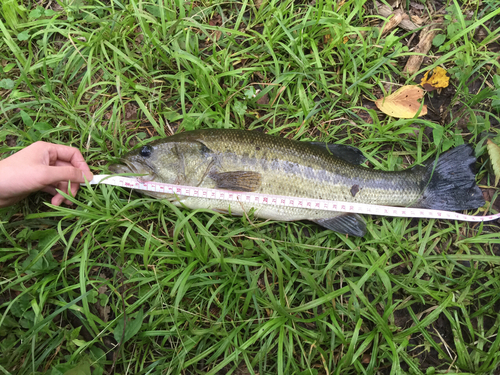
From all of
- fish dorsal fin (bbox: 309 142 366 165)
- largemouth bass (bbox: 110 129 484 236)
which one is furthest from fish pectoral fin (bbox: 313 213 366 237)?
fish dorsal fin (bbox: 309 142 366 165)

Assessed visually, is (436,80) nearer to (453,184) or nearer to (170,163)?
(453,184)

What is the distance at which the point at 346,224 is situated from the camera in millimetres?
3539

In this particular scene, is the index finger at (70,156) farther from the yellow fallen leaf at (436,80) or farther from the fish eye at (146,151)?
the yellow fallen leaf at (436,80)

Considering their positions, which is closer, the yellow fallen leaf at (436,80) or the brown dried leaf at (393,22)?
the yellow fallen leaf at (436,80)

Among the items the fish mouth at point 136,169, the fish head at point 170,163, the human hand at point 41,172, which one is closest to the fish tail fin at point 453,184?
the fish head at point 170,163

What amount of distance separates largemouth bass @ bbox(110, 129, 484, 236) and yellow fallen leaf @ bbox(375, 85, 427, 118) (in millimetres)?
772

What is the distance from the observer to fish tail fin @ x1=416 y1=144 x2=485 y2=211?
3.61 m

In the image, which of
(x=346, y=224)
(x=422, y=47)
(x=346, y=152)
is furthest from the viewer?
(x=422, y=47)

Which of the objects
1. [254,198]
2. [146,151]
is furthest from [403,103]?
[146,151]

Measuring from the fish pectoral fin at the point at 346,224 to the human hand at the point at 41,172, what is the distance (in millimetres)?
2863

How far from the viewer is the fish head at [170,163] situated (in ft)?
11.1

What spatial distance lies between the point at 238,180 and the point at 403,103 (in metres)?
2.54

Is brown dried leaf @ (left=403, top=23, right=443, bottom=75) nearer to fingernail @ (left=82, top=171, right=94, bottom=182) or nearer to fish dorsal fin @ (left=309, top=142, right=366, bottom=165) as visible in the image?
fish dorsal fin @ (left=309, top=142, right=366, bottom=165)

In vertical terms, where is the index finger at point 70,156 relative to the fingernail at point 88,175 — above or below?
above
